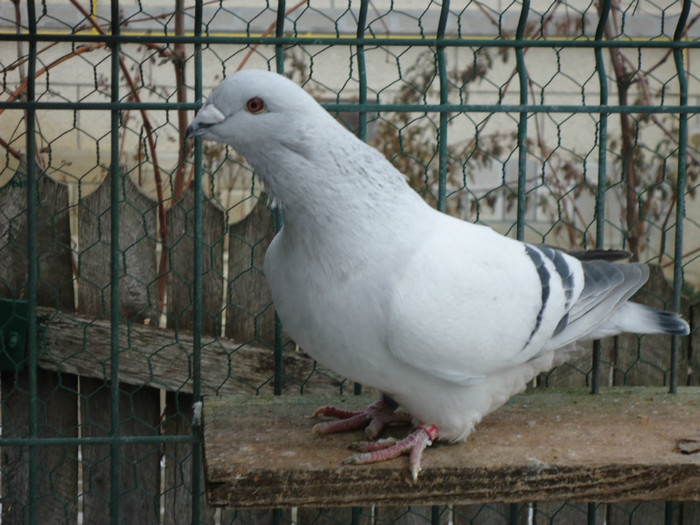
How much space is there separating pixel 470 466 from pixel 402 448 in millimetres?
134

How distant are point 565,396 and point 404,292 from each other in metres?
0.86

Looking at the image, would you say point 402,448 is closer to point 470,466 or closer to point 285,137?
point 470,466

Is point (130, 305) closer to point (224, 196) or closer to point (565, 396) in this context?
point (565, 396)

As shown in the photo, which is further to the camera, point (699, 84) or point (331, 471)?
point (699, 84)

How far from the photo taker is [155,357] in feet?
8.62

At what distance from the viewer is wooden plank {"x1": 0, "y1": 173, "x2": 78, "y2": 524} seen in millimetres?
2592

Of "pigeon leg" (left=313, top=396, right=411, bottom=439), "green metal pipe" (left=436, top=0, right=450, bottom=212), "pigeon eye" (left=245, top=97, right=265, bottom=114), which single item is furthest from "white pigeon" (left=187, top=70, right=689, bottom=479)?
"green metal pipe" (left=436, top=0, right=450, bottom=212)

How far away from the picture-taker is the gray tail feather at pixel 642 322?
6.56 ft

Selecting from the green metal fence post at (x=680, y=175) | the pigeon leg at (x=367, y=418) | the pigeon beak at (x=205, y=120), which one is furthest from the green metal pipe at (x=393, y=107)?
the pigeon leg at (x=367, y=418)

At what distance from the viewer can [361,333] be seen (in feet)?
5.00

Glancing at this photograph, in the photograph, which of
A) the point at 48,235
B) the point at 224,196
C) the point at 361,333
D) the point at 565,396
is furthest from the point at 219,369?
the point at 224,196

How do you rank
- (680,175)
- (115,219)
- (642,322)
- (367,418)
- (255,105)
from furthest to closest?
(680,175)
(115,219)
(642,322)
(367,418)
(255,105)

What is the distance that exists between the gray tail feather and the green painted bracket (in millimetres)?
1619

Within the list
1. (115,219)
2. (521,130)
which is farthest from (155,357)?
(521,130)
